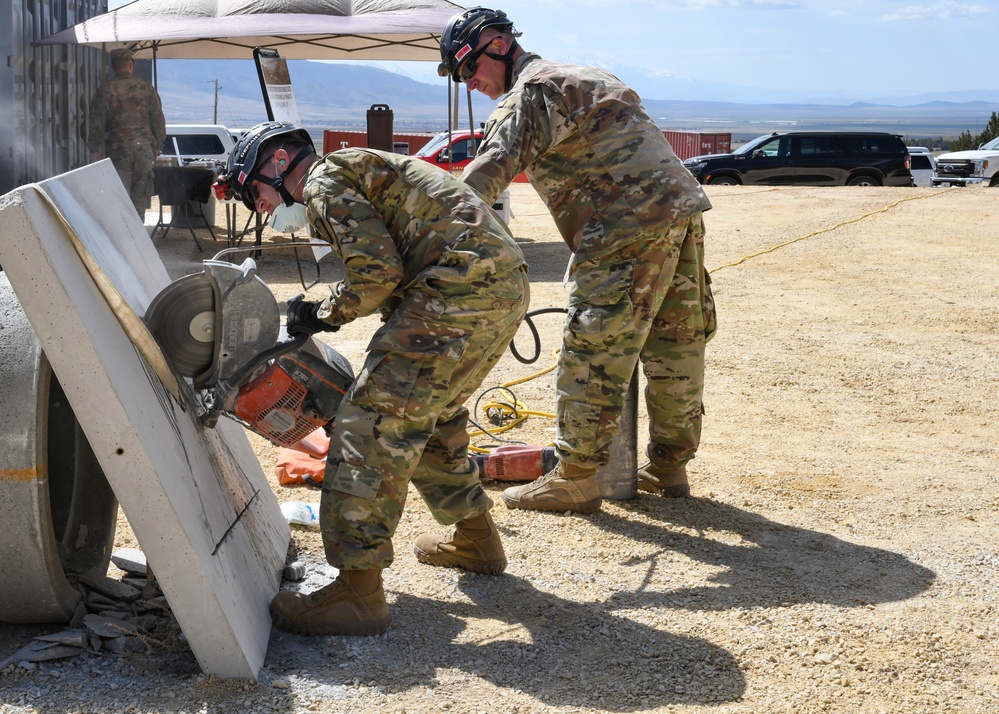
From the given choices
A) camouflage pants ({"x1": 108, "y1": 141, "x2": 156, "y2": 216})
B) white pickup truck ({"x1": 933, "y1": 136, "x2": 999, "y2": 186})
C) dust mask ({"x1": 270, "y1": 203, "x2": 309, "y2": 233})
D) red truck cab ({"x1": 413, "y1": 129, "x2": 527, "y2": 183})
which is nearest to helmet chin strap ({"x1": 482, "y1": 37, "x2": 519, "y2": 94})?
dust mask ({"x1": 270, "y1": 203, "x2": 309, "y2": 233})

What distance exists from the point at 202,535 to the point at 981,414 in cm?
534

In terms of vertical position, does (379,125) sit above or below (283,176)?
above

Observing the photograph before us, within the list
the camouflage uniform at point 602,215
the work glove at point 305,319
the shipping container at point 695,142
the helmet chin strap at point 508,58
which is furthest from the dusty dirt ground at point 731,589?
the shipping container at point 695,142

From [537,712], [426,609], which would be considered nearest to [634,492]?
[426,609]

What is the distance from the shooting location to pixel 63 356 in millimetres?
2715

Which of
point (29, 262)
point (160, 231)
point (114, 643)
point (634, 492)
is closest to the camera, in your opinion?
point (29, 262)

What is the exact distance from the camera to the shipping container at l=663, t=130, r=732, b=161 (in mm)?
37969

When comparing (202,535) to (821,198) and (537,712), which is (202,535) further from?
(821,198)

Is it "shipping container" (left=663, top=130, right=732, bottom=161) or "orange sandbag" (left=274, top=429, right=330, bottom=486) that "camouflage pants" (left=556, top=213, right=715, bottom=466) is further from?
"shipping container" (left=663, top=130, right=732, bottom=161)

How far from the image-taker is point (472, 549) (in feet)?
13.3

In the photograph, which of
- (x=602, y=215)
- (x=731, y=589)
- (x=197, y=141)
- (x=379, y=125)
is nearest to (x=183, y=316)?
(x=602, y=215)

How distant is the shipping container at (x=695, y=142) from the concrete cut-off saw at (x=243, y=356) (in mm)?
35299

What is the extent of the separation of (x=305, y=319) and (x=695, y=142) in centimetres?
3625

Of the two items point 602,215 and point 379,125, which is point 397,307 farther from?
point 379,125
